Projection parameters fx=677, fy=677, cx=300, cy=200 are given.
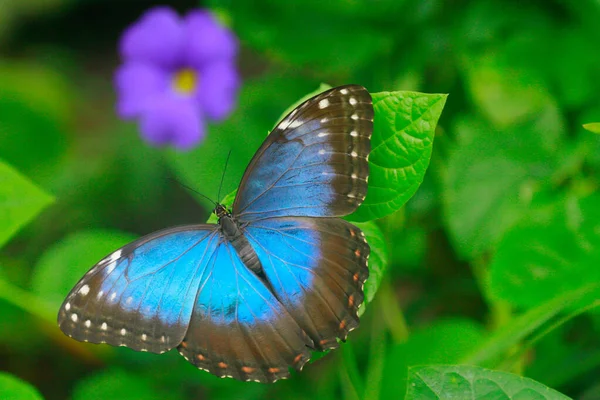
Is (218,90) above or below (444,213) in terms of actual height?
above

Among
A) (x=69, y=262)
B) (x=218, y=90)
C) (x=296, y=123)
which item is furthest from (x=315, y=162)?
(x=218, y=90)

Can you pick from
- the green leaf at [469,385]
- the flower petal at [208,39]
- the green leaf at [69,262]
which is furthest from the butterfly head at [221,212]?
the flower petal at [208,39]

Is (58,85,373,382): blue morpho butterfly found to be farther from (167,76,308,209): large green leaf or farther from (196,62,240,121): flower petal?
(196,62,240,121): flower petal

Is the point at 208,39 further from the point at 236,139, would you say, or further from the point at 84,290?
the point at 84,290

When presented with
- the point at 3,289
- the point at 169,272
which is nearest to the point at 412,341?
the point at 169,272

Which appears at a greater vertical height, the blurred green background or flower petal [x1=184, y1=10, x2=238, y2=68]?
flower petal [x1=184, y1=10, x2=238, y2=68]

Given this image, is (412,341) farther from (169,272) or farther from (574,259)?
(169,272)

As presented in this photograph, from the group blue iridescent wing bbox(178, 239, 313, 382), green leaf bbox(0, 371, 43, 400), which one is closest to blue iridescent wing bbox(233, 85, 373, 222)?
blue iridescent wing bbox(178, 239, 313, 382)

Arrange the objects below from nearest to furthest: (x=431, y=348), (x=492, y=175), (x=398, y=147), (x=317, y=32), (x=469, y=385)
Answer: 1. (x=469, y=385)
2. (x=398, y=147)
3. (x=431, y=348)
4. (x=492, y=175)
5. (x=317, y=32)
